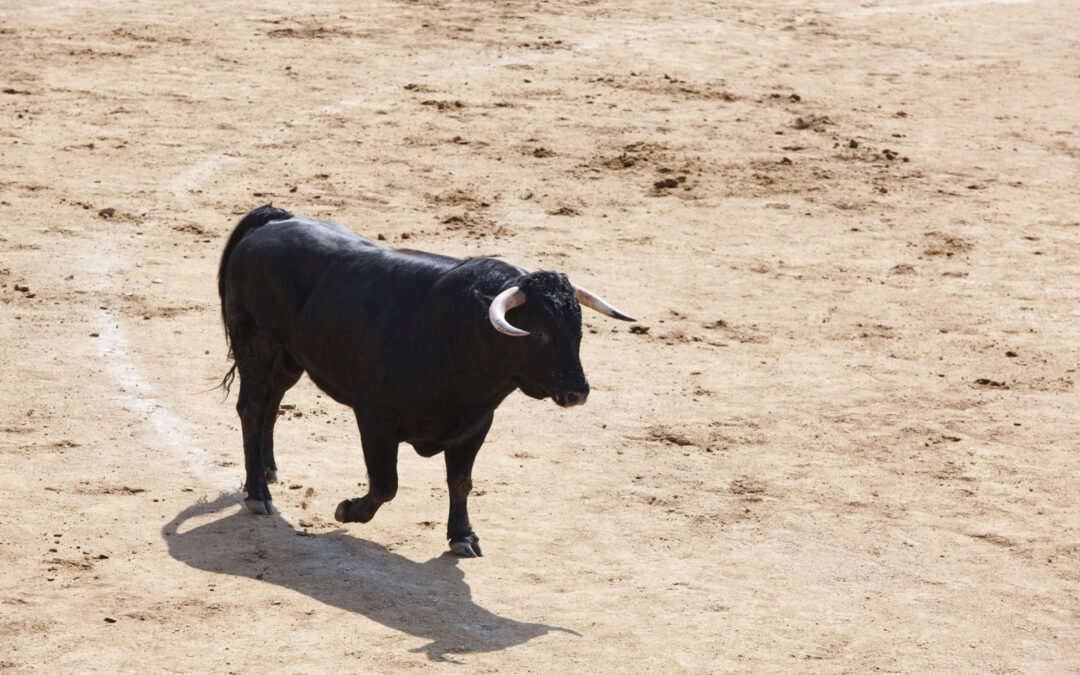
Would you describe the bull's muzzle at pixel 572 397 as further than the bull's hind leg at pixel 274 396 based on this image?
No

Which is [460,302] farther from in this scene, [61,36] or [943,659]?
[61,36]

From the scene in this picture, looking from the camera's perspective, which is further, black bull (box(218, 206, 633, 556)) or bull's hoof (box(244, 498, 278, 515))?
bull's hoof (box(244, 498, 278, 515))

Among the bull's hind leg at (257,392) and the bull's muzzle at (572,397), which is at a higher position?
the bull's muzzle at (572,397)

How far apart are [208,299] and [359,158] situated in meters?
3.41

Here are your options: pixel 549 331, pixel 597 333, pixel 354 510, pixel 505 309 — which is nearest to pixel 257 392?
pixel 354 510

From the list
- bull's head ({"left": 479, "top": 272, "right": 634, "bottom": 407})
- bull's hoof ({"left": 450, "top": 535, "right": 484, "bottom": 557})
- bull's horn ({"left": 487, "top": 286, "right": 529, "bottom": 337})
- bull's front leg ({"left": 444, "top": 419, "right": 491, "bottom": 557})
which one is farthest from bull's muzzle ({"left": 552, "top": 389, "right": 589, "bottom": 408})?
bull's hoof ({"left": 450, "top": 535, "right": 484, "bottom": 557})

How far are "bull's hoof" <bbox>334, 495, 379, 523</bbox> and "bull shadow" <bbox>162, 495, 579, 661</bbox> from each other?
0.24 metres

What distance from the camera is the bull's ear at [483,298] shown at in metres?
7.84

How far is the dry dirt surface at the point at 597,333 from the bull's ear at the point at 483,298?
1486 mm

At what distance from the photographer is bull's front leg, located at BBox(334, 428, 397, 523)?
26.6ft

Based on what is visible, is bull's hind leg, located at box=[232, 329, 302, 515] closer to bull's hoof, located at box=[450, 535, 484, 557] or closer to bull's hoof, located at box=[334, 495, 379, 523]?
bull's hoof, located at box=[334, 495, 379, 523]

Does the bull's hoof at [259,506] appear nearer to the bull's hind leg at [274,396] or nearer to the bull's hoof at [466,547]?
the bull's hind leg at [274,396]

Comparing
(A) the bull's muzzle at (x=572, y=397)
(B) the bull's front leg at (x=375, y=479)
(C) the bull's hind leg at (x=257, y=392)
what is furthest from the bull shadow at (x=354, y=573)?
(A) the bull's muzzle at (x=572, y=397)

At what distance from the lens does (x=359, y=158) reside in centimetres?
1524
